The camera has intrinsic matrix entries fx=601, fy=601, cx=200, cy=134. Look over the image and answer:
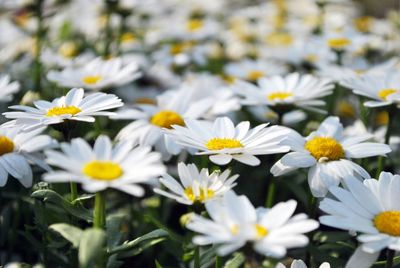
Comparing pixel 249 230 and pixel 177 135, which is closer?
pixel 249 230

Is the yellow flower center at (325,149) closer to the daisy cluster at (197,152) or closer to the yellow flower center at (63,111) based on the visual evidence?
the daisy cluster at (197,152)

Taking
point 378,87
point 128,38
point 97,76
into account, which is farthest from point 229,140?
point 128,38

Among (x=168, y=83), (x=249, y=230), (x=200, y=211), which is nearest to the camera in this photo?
(x=249, y=230)

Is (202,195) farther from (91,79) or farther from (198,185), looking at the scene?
(91,79)

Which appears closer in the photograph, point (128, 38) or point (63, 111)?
point (63, 111)

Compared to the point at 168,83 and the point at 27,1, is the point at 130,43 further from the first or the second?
the point at 27,1

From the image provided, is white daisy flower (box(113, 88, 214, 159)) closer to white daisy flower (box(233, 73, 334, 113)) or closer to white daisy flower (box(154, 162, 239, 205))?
white daisy flower (box(233, 73, 334, 113))

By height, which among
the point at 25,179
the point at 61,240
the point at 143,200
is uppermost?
the point at 25,179

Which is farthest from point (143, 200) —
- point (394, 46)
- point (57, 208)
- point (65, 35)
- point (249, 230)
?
point (394, 46)
